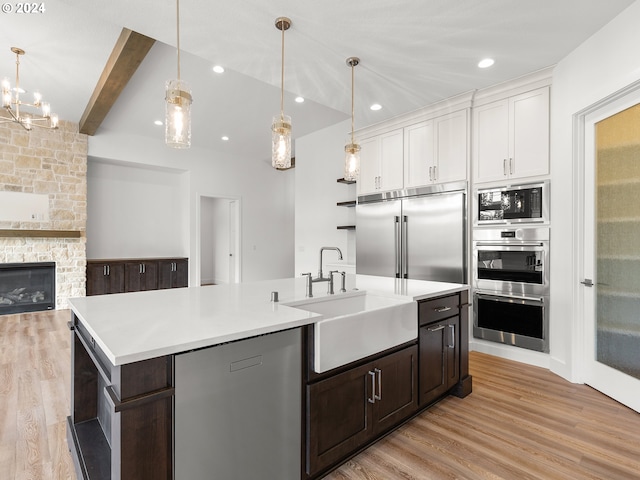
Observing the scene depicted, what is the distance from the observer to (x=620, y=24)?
2369 mm

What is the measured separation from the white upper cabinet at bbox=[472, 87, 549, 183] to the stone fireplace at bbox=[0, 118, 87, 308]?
620cm

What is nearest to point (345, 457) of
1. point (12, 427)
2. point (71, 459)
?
point (71, 459)

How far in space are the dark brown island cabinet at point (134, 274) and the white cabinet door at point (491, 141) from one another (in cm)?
577

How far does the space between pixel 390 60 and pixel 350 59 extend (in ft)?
1.18

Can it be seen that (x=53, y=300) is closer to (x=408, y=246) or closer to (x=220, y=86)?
(x=220, y=86)

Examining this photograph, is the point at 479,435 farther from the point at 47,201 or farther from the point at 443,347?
the point at 47,201

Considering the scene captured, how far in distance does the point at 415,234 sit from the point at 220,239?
236 inches

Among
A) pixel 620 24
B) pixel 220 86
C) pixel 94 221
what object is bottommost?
pixel 94 221

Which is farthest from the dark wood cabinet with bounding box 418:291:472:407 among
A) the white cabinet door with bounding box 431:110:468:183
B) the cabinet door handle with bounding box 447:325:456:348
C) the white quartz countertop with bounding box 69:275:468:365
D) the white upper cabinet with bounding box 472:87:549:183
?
the white cabinet door with bounding box 431:110:468:183

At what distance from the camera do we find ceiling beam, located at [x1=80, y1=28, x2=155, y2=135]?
10.2 ft

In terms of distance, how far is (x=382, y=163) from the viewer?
15.0 feet

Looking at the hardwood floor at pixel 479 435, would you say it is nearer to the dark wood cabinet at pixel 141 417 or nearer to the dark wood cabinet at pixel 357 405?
the dark wood cabinet at pixel 357 405

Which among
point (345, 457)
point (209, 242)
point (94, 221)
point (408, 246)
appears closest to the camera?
point (345, 457)

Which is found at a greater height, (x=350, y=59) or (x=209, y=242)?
(x=350, y=59)
